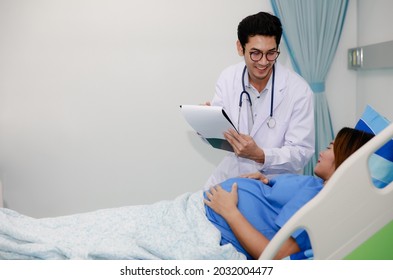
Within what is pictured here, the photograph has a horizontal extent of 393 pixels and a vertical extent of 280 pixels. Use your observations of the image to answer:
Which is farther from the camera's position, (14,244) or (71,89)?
(71,89)

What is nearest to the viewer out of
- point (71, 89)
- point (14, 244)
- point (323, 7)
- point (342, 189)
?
point (342, 189)

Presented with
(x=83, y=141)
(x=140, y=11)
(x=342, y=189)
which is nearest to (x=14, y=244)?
(x=342, y=189)

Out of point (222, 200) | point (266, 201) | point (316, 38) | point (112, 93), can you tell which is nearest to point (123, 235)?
point (222, 200)

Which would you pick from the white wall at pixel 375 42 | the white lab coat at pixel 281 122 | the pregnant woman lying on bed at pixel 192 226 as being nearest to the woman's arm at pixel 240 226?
the pregnant woman lying on bed at pixel 192 226

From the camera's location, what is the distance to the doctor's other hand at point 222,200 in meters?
1.49

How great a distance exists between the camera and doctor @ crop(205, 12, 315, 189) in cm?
193

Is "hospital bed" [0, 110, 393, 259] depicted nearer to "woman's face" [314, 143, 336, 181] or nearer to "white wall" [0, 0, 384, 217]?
"woman's face" [314, 143, 336, 181]

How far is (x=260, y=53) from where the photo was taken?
193cm

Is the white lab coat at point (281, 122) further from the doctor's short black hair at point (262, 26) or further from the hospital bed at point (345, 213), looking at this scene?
the hospital bed at point (345, 213)

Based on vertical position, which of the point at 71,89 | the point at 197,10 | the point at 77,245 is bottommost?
the point at 77,245

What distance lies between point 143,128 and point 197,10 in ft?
2.84

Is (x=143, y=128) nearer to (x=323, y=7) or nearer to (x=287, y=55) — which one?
(x=287, y=55)

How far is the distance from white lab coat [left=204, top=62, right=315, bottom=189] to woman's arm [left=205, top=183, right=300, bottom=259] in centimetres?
46

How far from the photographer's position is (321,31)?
2760 millimetres
